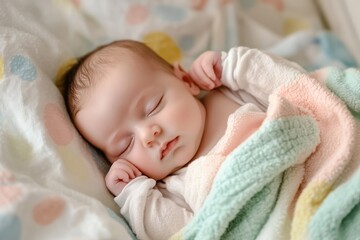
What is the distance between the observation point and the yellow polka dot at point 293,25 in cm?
151

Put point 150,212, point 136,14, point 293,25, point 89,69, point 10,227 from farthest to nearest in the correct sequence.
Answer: point 293,25
point 136,14
point 89,69
point 150,212
point 10,227

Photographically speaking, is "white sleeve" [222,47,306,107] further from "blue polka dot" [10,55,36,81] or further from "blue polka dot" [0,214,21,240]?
"blue polka dot" [0,214,21,240]

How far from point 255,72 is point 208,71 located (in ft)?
0.35

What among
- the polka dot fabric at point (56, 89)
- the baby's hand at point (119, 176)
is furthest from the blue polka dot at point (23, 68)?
the baby's hand at point (119, 176)

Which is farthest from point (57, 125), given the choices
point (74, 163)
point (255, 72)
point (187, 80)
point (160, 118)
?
point (255, 72)

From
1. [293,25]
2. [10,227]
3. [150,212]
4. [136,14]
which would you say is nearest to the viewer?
→ [10,227]

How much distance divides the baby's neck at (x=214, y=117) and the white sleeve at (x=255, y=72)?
39 mm

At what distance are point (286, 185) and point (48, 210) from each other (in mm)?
407

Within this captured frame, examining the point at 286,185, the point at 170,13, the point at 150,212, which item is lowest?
the point at 150,212

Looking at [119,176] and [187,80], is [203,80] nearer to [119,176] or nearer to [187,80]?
[187,80]

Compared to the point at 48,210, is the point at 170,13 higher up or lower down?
higher up

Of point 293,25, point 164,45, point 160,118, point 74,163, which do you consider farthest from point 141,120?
point 293,25

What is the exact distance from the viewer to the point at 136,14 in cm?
141

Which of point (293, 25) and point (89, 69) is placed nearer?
point (89, 69)
